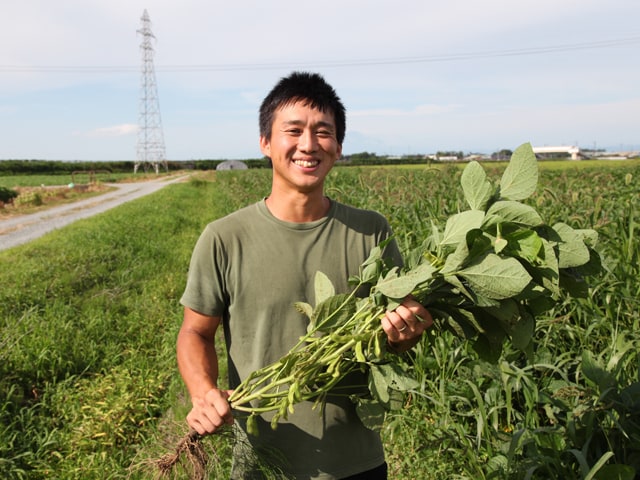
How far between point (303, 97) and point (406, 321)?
858 millimetres

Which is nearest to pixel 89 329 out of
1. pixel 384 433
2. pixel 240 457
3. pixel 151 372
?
pixel 151 372

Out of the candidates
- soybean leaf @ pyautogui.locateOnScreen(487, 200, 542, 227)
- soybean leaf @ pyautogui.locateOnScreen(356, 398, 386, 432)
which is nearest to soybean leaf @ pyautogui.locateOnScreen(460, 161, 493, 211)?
soybean leaf @ pyautogui.locateOnScreen(487, 200, 542, 227)

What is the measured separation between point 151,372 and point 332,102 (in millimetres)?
3529

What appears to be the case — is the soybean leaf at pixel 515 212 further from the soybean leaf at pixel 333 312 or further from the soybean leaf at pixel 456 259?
the soybean leaf at pixel 333 312

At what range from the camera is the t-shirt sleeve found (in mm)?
1686

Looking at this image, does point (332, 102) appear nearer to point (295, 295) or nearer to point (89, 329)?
point (295, 295)

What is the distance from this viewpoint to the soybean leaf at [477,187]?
1351 millimetres

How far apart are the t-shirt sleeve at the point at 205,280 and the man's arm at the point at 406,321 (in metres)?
0.61

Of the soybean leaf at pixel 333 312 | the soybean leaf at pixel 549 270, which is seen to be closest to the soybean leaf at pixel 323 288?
the soybean leaf at pixel 333 312

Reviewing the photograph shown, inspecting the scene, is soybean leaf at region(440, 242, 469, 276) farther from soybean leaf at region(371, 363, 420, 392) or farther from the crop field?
the crop field

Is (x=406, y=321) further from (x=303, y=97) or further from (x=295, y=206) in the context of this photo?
(x=303, y=97)

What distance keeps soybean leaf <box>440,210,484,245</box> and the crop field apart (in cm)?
69

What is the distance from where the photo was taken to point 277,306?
5.57 feet

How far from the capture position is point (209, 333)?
1750 mm
